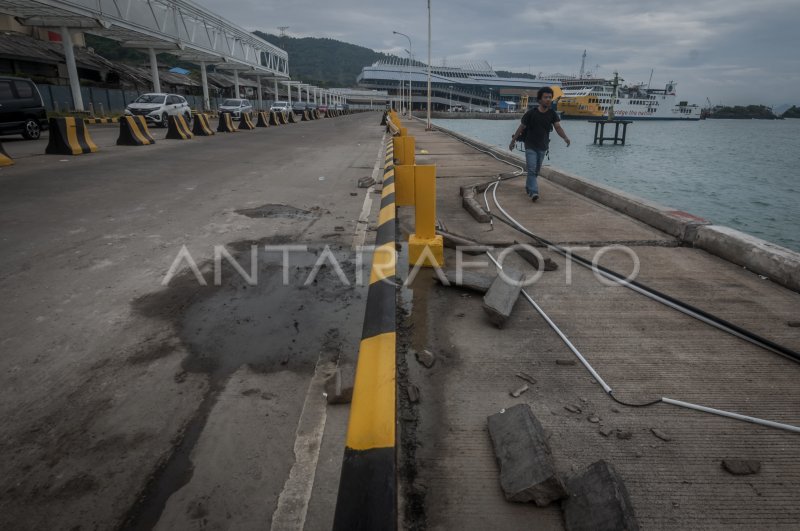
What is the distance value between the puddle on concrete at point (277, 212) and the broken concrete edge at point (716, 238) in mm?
4591

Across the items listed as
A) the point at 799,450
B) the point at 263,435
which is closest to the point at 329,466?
the point at 263,435

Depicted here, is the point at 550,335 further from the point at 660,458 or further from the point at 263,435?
the point at 263,435

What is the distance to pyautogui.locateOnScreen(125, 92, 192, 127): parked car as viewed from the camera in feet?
79.4

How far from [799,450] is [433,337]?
1.99 metres

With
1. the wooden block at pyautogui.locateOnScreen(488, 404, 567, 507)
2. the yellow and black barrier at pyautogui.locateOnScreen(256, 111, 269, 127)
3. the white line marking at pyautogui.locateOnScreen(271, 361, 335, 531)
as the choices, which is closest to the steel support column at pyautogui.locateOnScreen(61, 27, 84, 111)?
the yellow and black barrier at pyautogui.locateOnScreen(256, 111, 269, 127)

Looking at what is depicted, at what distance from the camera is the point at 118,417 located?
94.5 inches

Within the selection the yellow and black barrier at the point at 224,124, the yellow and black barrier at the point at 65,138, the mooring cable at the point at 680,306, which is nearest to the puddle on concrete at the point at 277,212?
the mooring cable at the point at 680,306

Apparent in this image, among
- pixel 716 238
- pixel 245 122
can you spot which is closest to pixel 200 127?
pixel 245 122

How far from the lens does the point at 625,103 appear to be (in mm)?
95500

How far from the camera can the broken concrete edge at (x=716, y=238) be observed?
418 cm

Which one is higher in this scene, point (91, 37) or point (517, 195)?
point (91, 37)

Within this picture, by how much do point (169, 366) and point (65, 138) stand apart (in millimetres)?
13235

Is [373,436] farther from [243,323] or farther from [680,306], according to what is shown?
[680,306]

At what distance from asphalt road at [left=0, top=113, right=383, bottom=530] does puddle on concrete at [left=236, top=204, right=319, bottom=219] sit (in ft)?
0.21
